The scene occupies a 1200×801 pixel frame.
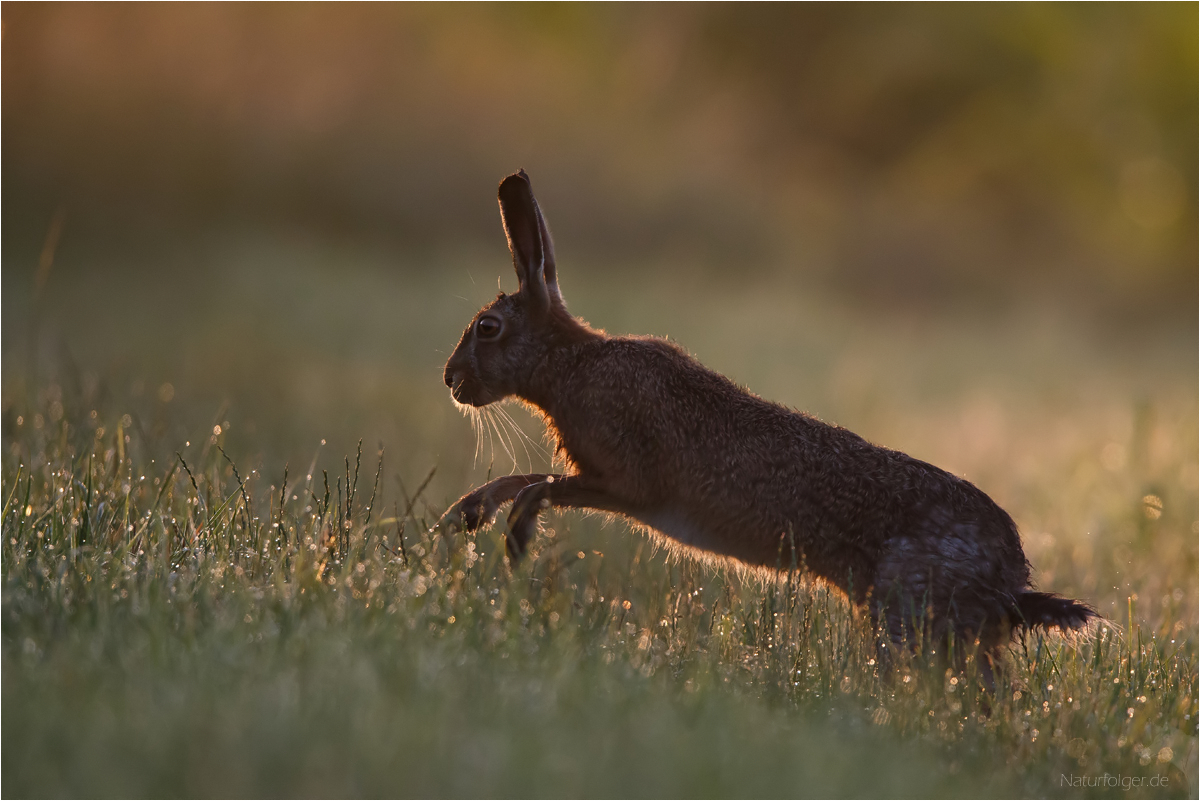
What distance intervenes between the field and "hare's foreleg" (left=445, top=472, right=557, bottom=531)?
0.20 meters

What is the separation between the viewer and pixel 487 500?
18.1 feet

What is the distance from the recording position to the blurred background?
399 inches

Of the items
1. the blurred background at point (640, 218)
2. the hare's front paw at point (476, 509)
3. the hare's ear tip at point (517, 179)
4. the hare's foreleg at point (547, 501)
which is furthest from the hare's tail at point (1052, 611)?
the blurred background at point (640, 218)

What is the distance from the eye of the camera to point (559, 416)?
5.77m

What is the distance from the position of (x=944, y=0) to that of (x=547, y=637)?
892 inches

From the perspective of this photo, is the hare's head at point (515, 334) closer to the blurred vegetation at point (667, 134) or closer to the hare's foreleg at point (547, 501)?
the hare's foreleg at point (547, 501)

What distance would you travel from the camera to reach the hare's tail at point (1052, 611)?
473 cm

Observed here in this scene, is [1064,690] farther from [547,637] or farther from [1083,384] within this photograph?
[1083,384]

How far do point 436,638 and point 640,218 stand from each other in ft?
50.7

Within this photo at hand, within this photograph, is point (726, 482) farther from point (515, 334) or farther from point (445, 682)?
point (445, 682)

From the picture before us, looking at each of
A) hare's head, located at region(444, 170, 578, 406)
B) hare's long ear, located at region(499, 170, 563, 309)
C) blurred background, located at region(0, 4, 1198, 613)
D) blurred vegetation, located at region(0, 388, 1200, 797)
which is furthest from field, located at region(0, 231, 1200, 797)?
hare's long ear, located at region(499, 170, 563, 309)

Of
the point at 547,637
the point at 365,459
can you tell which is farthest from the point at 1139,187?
the point at 547,637

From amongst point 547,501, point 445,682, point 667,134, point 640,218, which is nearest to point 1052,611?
point 547,501

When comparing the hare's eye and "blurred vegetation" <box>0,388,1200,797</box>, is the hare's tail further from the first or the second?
the hare's eye
